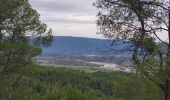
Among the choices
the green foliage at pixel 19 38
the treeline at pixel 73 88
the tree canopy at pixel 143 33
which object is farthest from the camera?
the treeline at pixel 73 88

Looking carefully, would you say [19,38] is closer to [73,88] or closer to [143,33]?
[143,33]

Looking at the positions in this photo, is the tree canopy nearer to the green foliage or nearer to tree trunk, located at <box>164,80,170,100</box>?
tree trunk, located at <box>164,80,170,100</box>

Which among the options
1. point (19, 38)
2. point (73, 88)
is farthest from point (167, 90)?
point (73, 88)

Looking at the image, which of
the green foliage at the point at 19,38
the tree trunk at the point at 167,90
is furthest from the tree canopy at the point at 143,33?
the green foliage at the point at 19,38

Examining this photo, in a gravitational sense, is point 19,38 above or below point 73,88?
above

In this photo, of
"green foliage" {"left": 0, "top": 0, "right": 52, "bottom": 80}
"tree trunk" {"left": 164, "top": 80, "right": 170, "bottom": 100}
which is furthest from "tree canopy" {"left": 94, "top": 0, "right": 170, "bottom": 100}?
"green foliage" {"left": 0, "top": 0, "right": 52, "bottom": 80}

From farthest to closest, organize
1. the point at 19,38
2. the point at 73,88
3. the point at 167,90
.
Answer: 1. the point at 73,88
2. the point at 19,38
3. the point at 167,90

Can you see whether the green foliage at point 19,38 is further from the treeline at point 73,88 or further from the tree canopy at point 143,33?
the tree canopy at point 143,33

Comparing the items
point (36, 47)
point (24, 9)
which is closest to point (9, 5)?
point (24, 9)

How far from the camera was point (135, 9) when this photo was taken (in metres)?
12.4

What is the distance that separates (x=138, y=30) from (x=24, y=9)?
10716 mm

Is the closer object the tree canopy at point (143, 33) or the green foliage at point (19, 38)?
the tree canopy at point (143, 33)

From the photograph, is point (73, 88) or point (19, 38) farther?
point (73, 88)

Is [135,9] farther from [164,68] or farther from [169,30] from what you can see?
[164,68]
